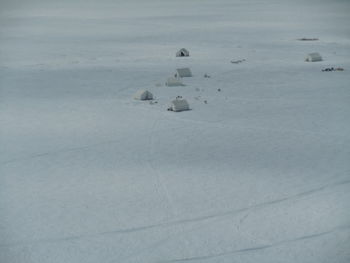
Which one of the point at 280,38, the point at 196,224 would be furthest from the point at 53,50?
the point at 196,224

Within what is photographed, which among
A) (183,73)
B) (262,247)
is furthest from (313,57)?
(262,247)

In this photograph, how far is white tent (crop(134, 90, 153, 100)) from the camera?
742 cm

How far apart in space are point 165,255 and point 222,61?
22.7ft

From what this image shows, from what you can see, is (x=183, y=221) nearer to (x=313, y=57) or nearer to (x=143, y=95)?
(x=143, y=95)

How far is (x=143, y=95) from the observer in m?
7.43

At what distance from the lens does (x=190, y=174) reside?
4.83 meters

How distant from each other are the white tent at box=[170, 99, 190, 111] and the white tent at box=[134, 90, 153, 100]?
0.59 meters

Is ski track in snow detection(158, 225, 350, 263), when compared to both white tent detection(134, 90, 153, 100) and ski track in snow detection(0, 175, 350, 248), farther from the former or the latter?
white tent detection(134, 90, 153, 100)

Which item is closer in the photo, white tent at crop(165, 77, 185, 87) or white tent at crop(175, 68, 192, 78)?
white tent at crop(165, 77, 185, 87)

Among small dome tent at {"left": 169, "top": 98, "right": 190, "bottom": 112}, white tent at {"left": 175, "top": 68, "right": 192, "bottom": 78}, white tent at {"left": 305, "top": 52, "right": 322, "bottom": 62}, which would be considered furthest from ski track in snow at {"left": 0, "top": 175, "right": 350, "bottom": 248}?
white tent at {"left": 305, "top": 52, "right": 322, "bottom": 62}

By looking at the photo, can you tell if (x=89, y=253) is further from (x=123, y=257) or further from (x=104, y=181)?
(x=104, y=181)

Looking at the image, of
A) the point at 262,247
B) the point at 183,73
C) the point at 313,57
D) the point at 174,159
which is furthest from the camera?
the point at 313,57

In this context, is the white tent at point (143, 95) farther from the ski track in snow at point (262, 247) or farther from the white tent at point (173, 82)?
the ski track in snow at point (262, 247)

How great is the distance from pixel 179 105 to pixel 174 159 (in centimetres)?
175
